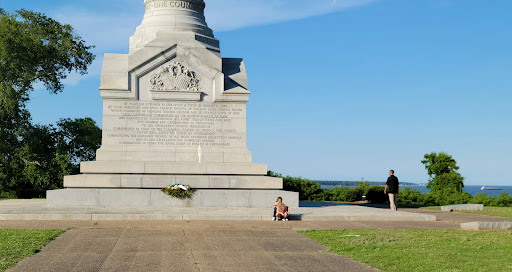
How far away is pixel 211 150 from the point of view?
2394 centimetres

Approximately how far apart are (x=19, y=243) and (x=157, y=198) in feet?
30.3

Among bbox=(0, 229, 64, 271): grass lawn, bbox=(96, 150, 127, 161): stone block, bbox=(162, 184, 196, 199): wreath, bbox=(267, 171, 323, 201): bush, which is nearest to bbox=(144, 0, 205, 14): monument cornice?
bbox=(96, 150, 127, 161): stone block

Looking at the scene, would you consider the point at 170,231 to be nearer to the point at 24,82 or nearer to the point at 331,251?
the point at 331,251

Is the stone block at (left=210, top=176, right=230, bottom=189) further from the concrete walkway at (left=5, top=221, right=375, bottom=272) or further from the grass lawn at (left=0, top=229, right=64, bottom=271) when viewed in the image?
the grass lawn at (left=0, top=229, right=64, bottom=271)

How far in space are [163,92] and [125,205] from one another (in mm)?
5482

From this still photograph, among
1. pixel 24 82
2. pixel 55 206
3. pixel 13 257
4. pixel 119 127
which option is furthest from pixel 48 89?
pixel 13 257

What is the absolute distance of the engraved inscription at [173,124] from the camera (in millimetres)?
23641

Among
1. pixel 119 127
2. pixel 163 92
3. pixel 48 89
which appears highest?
pixel 48 89

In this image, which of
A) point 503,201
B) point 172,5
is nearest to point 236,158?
point 172,5

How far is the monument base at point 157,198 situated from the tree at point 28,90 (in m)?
13.3

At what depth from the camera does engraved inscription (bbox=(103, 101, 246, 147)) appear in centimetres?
2364

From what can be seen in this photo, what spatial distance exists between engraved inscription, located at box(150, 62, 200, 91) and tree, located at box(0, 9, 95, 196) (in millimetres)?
12586

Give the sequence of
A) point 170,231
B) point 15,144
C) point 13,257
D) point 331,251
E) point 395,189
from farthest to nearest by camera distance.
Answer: point 15,144 < point 395,189 < point 170,231 < point 331,251 < point 13,257

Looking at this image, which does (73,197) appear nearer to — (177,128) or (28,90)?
(177,128)
